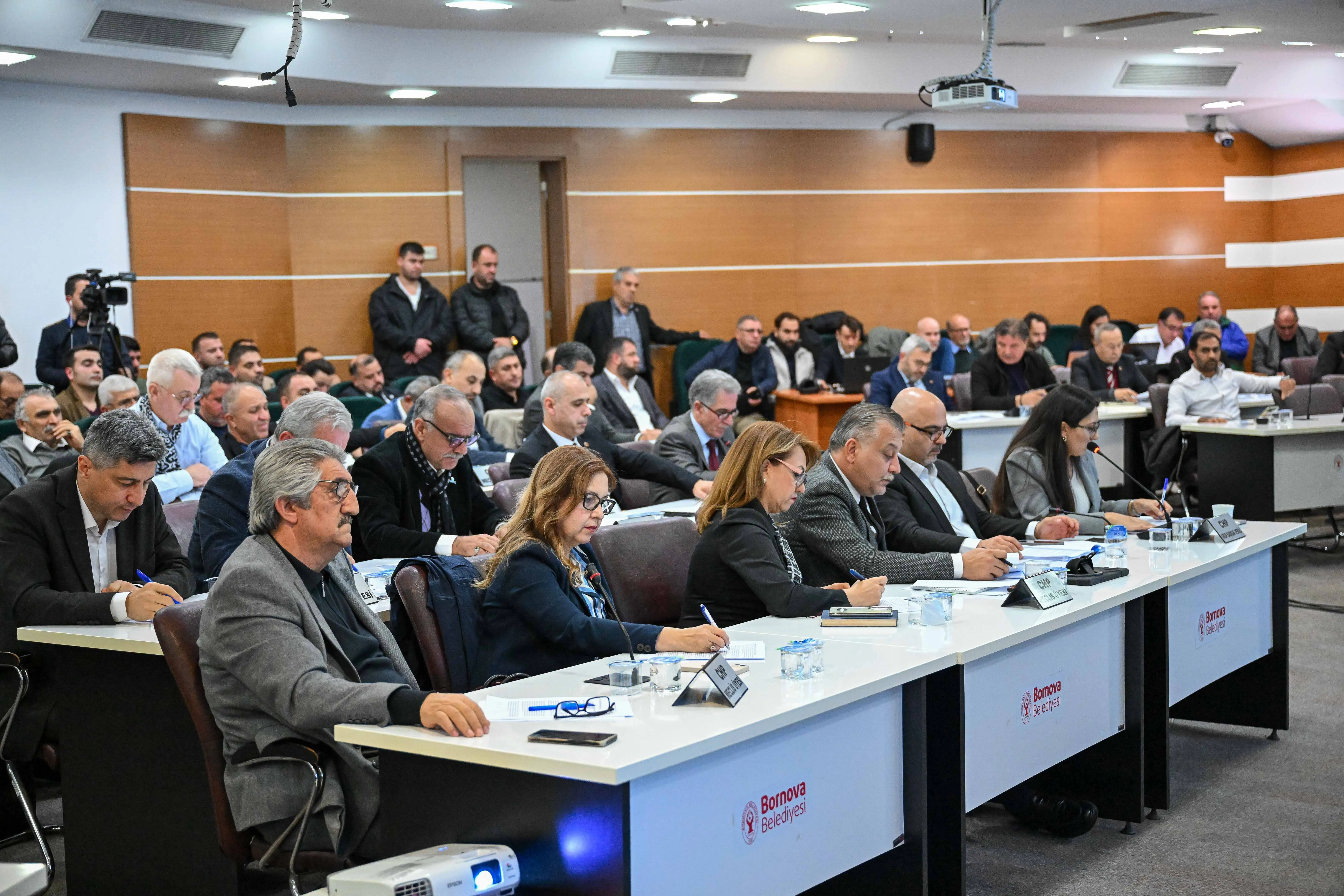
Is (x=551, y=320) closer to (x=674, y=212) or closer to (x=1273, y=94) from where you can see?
(x=674, y=212)

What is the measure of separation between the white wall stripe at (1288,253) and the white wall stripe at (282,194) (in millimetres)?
8223

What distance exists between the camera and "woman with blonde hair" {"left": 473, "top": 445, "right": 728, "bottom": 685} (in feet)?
9.49

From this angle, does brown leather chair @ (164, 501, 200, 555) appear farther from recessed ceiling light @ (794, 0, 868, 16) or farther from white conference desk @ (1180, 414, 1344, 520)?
white conference desk @ (1180, 414, 1344, 520)

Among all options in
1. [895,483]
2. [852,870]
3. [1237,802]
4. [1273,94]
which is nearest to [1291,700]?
[1237,802]

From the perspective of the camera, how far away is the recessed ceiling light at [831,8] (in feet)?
24.6

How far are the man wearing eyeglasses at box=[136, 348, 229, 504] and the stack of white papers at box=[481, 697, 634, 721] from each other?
2.93 metres

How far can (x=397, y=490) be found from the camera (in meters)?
4.26

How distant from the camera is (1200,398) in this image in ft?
25.7

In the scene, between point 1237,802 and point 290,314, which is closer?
point 1237,802

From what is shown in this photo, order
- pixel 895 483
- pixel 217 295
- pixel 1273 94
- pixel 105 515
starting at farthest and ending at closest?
pixel 1273 94, pixel 217 295, pixel 895 483, pixel 105 515

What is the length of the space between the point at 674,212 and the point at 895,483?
290 inches

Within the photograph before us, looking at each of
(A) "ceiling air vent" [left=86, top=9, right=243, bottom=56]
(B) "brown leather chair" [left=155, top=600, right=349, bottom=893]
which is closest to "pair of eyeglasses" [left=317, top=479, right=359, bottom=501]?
(B) "brown leather chair" [left=155, top=600, right=349, bottom=893]

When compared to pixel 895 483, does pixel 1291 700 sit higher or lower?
lower

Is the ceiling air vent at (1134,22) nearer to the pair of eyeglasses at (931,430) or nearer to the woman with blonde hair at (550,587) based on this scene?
the pair of eyeglasses at (931,430)
